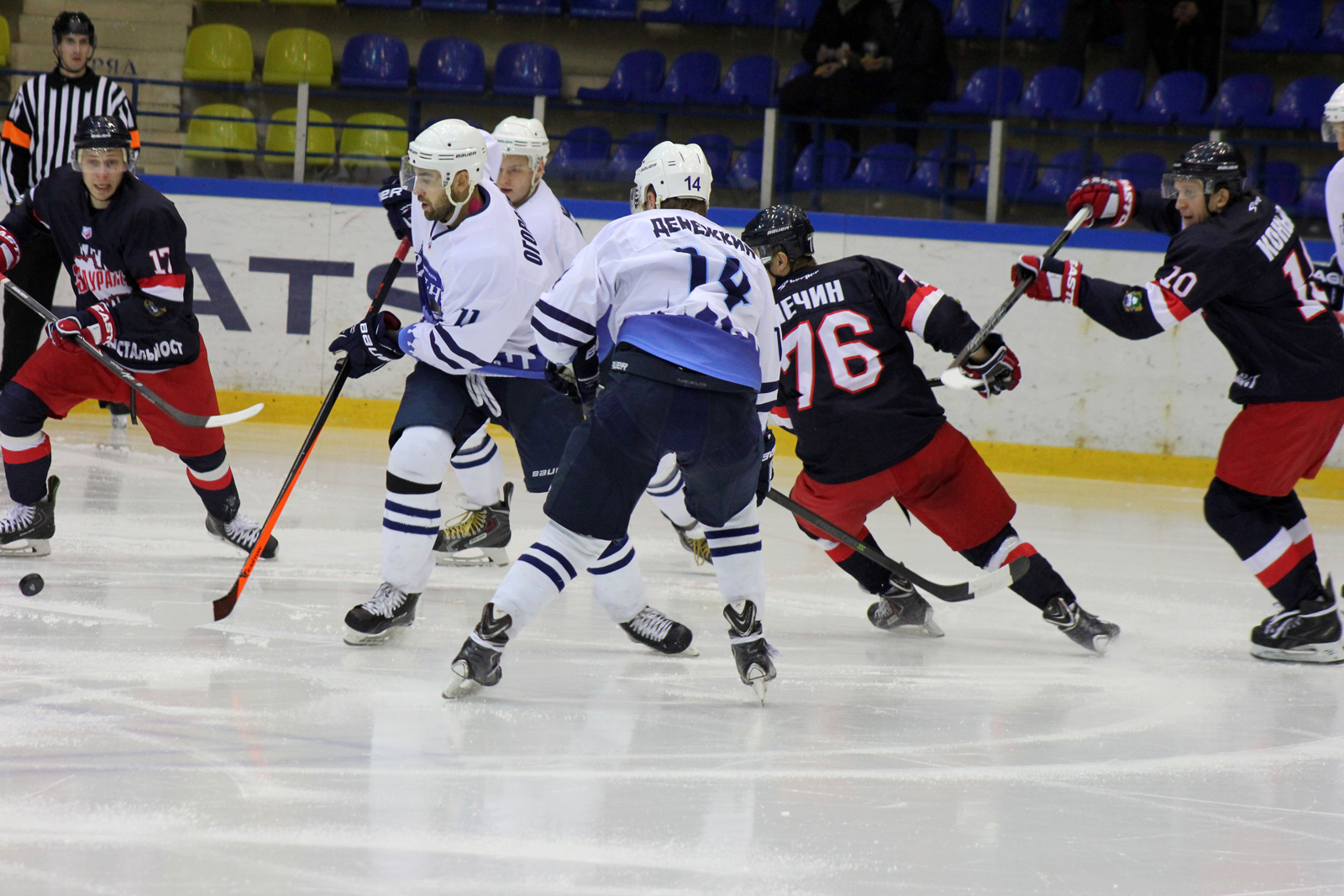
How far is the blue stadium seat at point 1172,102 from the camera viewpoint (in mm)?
7246

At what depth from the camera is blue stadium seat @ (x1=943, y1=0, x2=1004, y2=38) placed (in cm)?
738

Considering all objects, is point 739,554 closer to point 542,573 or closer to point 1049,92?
point 542,573

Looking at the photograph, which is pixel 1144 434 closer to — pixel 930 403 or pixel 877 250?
pixel 877 250

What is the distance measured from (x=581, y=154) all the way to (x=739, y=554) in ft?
15.8

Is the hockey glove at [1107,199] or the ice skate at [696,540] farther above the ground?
the hockey glove at [1107,199]

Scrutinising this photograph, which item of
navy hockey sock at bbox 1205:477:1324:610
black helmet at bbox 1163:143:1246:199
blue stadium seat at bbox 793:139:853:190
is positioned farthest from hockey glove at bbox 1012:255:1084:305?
blue stadium seat at bbox 793:139:853:190

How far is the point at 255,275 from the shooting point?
6.98 metres

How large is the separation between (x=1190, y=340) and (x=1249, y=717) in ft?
12.3

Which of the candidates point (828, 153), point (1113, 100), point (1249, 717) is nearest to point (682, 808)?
point (1249, 717)

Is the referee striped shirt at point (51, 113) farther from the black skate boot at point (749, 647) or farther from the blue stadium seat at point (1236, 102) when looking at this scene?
the blue stadium seat at point (1236, 102)

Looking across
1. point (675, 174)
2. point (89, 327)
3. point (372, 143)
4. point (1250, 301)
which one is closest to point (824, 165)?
point (372, 143)

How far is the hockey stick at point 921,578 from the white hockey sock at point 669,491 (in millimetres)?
896

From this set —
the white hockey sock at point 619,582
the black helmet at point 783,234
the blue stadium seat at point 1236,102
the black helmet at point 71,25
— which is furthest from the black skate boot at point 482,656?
the blue stadium seat at point 1236,102

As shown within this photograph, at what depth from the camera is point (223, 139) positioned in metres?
7.12
